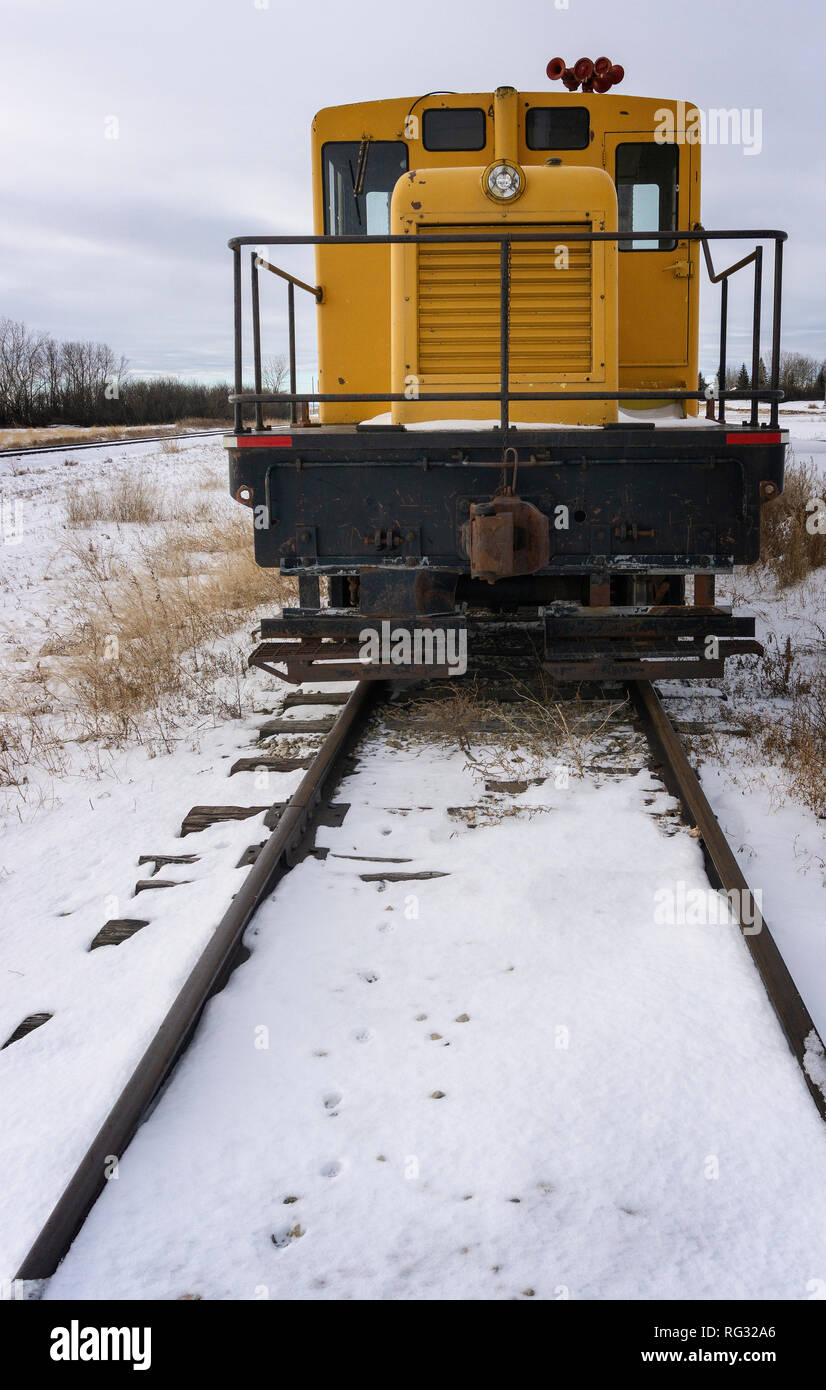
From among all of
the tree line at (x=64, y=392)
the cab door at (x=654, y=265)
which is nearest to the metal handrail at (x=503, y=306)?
the cab door at (x=654, y=265)

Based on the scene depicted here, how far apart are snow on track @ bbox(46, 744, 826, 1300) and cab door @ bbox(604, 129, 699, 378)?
4.11m

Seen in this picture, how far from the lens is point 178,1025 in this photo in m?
2.86

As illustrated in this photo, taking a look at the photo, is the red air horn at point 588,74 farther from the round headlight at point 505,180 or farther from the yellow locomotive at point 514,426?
the round headlight at point 505,180

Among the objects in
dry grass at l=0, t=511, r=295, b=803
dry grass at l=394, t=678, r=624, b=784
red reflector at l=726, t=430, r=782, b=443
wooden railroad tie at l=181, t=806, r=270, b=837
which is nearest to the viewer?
wooden railroad tie at l=181, t=806, r=270, b=837

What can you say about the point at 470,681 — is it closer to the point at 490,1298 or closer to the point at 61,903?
the point at 61,903

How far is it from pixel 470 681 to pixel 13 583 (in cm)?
790

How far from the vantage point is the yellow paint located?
5688mm

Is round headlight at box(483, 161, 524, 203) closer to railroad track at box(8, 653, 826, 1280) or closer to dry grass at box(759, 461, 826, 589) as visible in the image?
railroad track at box(8, 653, 826, 1280)

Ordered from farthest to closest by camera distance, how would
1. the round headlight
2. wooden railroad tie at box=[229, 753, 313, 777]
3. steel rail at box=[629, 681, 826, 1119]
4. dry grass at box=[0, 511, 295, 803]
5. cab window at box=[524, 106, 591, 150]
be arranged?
A: cab window at box=[524, 106, 591, 150] < dry grass at box=[0, 511, 295, 803] < the round headlight < wooden railroad tie at box=[229, 753, 313, 777] < steel rail at box=[629, 681, 826, 1119]

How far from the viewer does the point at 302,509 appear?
18.0ft

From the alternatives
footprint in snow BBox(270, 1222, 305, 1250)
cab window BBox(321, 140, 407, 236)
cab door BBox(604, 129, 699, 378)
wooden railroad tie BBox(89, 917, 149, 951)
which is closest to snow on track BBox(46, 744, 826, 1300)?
footprint in snow BBox(270, 1222, 305, 1250)

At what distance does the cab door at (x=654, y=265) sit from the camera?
6504 mm

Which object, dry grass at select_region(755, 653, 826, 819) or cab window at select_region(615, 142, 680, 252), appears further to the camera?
cab window at select_region(615, 142, 680, 252)

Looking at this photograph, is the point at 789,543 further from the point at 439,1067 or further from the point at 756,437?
the point at 439,1067
